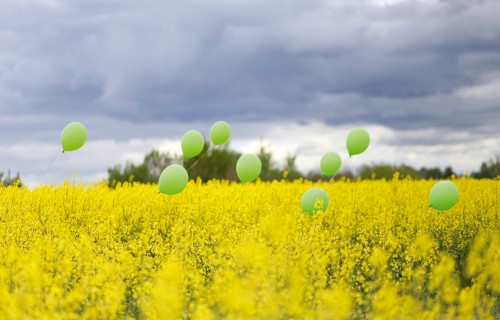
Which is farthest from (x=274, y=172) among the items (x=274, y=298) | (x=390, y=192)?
(x=274, y=298)

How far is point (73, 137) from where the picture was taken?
8.44m

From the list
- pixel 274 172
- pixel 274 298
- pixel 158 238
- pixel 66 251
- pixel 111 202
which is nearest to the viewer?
pixel 274 298

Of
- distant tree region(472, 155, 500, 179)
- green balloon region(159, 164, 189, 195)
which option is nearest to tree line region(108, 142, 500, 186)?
distant tree region(472, 155, 500, 179)

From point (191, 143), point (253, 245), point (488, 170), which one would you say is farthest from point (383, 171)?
point (253, 245)

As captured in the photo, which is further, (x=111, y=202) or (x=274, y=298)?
(x=111, y=202)

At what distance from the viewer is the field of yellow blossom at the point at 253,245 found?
4.30 metres

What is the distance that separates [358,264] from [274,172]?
1040 centimetres

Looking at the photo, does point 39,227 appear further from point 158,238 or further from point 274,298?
point 274,298

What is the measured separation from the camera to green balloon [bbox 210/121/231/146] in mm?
8836

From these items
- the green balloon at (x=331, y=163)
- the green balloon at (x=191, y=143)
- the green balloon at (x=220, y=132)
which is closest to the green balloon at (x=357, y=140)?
the green balloon at (x=331, y=163)

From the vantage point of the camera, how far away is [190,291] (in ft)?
17.9

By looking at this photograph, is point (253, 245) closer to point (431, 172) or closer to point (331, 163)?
point (331, 163)

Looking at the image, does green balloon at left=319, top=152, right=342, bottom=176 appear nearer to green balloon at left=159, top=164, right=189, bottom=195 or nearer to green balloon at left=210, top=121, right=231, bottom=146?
green balloon at left=210, top=121, right=231, bottom=146

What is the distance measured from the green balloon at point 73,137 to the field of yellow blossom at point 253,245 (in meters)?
0.68
